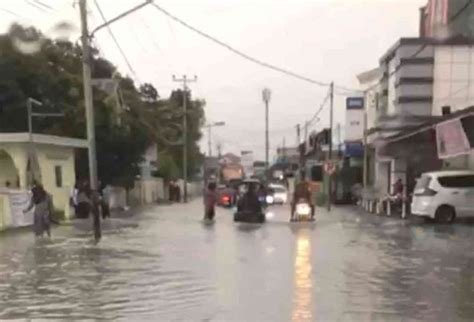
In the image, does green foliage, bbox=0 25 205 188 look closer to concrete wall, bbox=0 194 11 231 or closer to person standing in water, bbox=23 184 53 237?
concrete wall, bbox=0 194 11 231

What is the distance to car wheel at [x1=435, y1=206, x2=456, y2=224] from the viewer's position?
85.7 ft

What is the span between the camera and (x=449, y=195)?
25953 millimetres

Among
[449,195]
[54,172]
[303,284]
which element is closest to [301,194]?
[449,195]

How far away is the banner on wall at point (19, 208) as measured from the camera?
26719 mm

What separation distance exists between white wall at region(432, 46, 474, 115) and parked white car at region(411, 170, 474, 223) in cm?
1408

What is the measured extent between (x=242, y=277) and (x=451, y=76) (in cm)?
2926

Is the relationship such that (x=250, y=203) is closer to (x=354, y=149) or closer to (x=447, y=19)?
(x=447, y=19)

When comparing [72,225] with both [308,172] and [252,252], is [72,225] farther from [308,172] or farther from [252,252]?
[308,172]

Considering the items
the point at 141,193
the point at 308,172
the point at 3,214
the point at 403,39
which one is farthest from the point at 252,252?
the point at 308,172

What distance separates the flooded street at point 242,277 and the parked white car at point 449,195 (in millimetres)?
2997

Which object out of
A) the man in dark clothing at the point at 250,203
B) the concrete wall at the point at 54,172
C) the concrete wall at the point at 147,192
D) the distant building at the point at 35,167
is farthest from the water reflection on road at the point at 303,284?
the concrete wall at the point at 147,192

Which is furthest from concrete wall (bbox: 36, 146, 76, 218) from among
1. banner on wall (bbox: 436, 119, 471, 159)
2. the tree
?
the tree

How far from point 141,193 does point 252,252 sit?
139ft

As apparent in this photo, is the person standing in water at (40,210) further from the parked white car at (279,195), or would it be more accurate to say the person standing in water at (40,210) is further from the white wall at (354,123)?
the white wall at (354,123)
